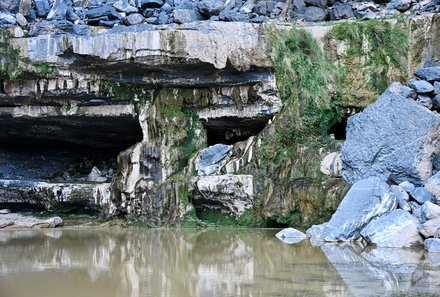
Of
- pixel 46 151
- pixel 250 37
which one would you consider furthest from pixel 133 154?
pixel 46 151

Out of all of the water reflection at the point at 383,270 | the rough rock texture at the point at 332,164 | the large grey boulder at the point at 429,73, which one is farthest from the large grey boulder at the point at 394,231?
the large grey boulder at the point at 429,73

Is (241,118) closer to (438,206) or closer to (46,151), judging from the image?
(438,206)

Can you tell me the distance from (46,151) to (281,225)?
370 inches

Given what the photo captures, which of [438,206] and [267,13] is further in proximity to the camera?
[267,13]

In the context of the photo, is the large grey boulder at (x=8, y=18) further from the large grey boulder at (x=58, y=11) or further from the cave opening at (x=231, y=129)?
the cave opening at (x=231, y=129)

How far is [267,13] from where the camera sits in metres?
17.1

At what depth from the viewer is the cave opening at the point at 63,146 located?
17156mm

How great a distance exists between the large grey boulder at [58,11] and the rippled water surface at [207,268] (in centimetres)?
661

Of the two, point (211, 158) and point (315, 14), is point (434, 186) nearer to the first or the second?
point (211, 158)

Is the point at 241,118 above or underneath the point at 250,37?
underneath

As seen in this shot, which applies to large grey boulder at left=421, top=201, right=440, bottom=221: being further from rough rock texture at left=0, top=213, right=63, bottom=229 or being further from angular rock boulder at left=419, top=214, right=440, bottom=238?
rough rock texture at left=0, top=213, right=63, bottom=229

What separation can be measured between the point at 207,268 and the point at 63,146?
1244 cm

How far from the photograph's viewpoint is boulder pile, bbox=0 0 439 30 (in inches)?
637

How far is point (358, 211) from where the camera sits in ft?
35.1
